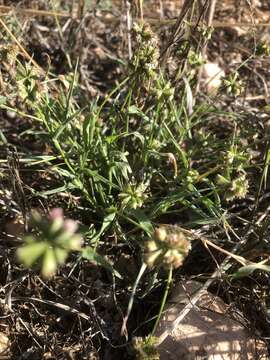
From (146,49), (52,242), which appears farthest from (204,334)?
(146,49)

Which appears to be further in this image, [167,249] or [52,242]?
[167,249]

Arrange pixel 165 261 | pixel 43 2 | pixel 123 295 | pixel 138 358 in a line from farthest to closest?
pixel 43 2, pixel 123 295, pixel 138 358, pixel 165 261

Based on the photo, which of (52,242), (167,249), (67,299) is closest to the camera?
(52,242)

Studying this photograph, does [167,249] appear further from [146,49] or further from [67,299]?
[146,49]

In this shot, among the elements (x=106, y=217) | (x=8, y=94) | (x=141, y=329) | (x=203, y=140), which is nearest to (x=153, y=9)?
(x=203, y=140)

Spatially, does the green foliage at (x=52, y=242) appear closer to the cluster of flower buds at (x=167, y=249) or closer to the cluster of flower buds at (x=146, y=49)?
the cluster of flower buds at (x=167, y=249)

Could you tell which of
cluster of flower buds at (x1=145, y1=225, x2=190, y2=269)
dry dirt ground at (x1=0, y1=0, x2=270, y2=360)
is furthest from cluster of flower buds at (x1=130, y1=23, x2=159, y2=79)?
cluster of flower buds at (x1=145, y1=225, x2=190, y2=269)

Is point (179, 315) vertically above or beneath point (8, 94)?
beneath

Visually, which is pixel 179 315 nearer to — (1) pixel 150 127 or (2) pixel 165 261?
(2) pixel 165 261

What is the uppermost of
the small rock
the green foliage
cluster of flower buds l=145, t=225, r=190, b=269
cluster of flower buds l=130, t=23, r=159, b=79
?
cluster of flower buds l=130, t=23, r=159, b=79

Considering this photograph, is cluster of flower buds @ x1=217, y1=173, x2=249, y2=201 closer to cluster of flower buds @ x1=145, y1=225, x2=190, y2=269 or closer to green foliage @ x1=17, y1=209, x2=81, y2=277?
cluster of flower buds @ x1=145, y1=225, x2=190, y2=269

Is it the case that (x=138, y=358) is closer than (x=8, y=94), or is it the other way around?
(x=138, y=358)
